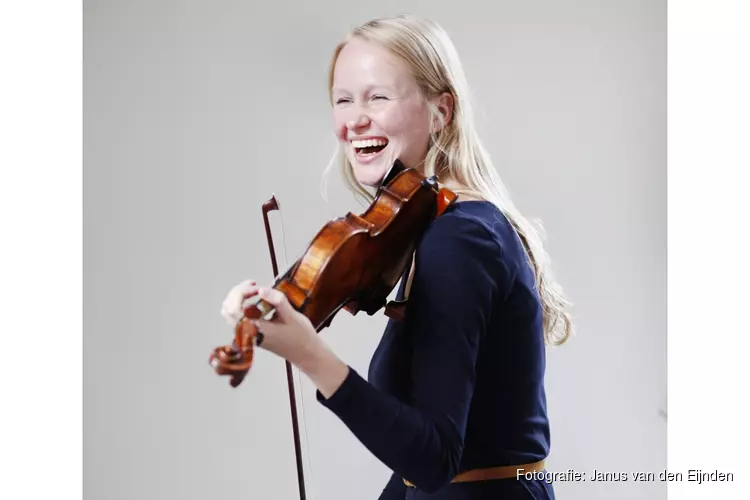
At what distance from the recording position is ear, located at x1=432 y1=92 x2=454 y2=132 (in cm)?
131

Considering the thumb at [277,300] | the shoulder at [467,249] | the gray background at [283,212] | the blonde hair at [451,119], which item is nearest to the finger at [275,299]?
the thumb at [277,300]

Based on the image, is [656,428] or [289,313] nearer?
[289,313]

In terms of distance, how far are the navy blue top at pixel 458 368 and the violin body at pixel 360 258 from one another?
0.12 feet

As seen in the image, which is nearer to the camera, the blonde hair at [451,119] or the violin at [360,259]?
the violin at [360,259]

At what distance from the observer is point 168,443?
2730 mm

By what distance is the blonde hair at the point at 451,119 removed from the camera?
1.26 metres
